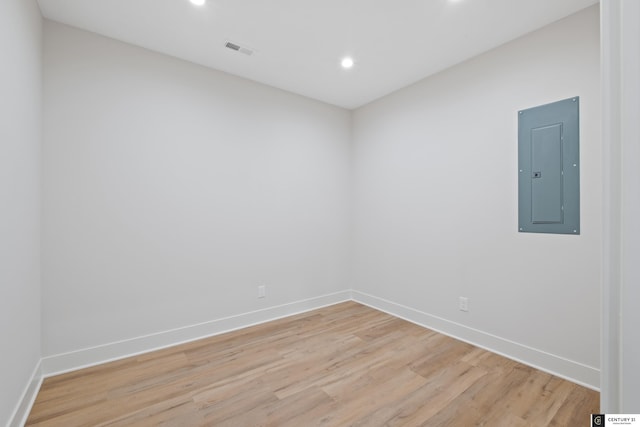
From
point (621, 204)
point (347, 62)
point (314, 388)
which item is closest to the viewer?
point (621, 204)

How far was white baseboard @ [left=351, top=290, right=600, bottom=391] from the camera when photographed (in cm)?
→ 206

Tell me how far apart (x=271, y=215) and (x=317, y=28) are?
6.20 feet

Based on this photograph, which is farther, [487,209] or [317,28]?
[487,209]

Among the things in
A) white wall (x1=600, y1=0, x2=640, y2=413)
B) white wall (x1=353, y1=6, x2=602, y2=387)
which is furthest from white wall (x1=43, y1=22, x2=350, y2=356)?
white wall (x1=600, y1=0, x2=640, y2=413)

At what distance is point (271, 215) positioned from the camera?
3.31 m

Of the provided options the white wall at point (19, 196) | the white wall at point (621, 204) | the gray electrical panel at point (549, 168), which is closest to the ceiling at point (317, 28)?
the white wall at point (19, 196)

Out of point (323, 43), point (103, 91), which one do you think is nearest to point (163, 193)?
point (103, 91)

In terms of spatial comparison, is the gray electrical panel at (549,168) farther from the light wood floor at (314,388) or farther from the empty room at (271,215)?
the light wood floor at (314,388)

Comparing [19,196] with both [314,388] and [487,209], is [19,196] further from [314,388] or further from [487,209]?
[487,209]

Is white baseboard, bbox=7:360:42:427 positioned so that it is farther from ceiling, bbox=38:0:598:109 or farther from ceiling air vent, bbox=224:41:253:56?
ceiling air vent, bbox=224:41:253:56

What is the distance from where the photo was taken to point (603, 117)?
0.39 meters

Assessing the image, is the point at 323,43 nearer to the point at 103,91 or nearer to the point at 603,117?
the point at 103,91

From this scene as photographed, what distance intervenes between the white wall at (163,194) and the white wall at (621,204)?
2.89 meters

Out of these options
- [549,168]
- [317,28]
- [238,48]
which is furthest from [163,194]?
[549,168]
